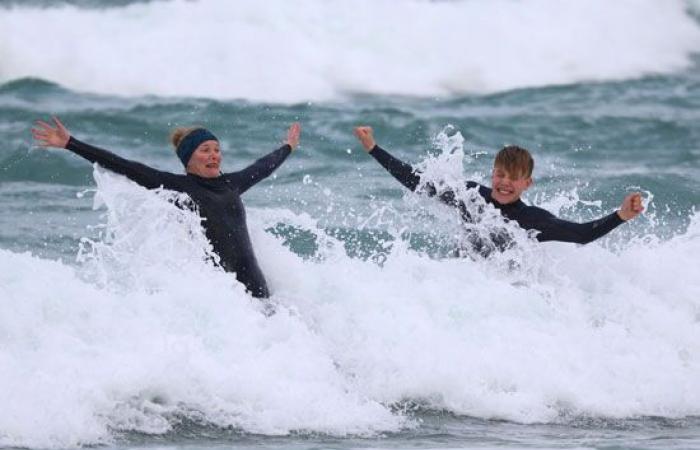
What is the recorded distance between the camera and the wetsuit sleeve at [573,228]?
8.42m

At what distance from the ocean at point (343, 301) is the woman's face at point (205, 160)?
26 cm

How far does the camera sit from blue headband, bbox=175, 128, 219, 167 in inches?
328

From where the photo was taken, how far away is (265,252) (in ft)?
29.4

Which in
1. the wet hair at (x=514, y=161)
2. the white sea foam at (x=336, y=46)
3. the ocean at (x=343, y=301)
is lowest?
the ocean at (x=343, y=301)

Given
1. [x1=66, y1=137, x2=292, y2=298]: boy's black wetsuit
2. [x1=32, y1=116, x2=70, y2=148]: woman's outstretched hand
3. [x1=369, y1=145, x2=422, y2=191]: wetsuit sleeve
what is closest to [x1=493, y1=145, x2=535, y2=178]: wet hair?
[x1=369, y1=145, x2=422, y2=191]: wetsuit sleeve

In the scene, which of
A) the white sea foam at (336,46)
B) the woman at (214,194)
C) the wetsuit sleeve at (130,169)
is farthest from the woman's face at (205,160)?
the white sea foam at (336,46)

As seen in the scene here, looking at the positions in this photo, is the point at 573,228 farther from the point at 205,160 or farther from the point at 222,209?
the point at 205,160

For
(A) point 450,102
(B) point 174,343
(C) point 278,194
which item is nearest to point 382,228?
(C) point 278,194

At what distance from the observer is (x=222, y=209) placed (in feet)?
27.3

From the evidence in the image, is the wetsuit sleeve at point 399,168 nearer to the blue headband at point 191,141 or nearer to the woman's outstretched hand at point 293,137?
the woman's outstretched hand at point 293,137

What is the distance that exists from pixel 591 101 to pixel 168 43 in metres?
5.65

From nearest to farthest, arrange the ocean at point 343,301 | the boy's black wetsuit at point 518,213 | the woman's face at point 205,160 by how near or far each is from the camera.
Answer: the ocean at point 343,301 → the woman's face at point 205,160 → the boy's black wetsuit at point 518,213

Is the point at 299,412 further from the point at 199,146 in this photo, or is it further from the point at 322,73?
the point at 322,73

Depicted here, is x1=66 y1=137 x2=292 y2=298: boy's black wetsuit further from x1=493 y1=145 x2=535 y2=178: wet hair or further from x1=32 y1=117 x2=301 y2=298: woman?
x1=493 y1=145 x2=535 y2=178: wet hair
